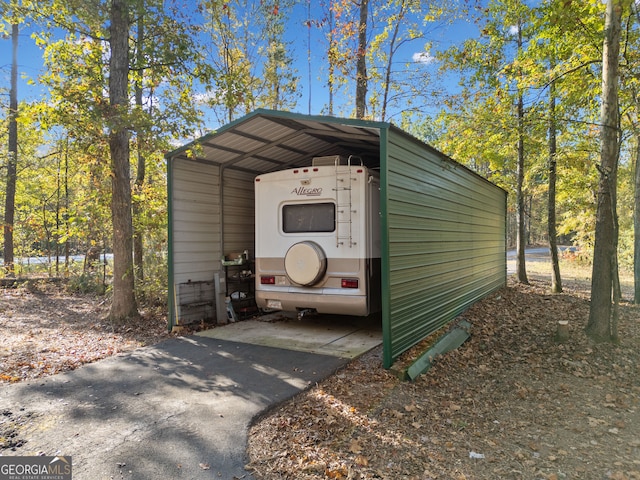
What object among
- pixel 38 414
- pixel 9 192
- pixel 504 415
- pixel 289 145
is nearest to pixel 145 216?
pixel 289 145

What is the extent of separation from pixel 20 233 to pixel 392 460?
1690cm

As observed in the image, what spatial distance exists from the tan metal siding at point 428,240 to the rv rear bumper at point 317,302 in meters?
0.88

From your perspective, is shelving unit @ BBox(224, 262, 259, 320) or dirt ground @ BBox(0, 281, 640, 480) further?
shelving unit @ BBox(224, 262, 259, 320)

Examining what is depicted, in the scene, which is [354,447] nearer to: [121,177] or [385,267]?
[385,267]

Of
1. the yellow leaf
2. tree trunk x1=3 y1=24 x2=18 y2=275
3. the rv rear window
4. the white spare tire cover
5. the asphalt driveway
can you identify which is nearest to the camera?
the asphalt driveway

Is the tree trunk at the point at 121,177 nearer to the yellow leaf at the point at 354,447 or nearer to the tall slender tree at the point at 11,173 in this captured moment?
the yellow leaf at the point at 354,447

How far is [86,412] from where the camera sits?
3557mm

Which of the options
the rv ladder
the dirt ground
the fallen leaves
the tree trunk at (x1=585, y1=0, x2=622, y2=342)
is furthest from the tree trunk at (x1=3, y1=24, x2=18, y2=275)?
the tree trunk at (x1=585, y1=0, x2=622, y2=342)

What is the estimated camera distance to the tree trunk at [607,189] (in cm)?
530

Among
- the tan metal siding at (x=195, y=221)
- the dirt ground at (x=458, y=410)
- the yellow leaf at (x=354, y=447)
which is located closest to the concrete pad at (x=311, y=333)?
the dirt ground at (x=458, y=410)

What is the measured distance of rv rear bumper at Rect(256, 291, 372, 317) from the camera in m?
5.92

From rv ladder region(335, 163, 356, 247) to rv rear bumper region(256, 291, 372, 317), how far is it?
0.82m

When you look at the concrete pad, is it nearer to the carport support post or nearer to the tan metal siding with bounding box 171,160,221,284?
the carport support post

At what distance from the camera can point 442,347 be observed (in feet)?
17.2
